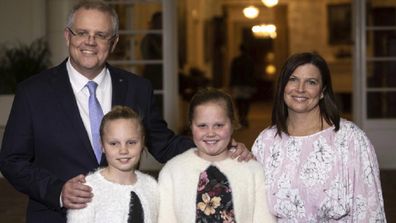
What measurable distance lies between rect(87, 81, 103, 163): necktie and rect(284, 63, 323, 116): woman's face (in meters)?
0.76

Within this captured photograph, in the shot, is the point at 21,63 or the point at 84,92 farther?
the point at 21,63

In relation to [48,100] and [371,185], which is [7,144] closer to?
[48,100]

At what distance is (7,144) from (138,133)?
54 cm

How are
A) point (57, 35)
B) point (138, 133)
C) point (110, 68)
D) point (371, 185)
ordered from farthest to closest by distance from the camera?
point (57, 35) < point (110, 68) < point (371, 185) < point (138, 133)

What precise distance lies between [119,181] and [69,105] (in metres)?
0.41

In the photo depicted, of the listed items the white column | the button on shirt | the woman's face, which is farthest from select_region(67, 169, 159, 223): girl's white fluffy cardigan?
the white column

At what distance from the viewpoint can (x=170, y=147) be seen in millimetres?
3312

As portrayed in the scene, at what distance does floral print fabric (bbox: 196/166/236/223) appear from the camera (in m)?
2.84

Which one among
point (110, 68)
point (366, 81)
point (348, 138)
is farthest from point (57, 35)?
point (348, 138)

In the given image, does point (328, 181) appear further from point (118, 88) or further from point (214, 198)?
point (118, 88)

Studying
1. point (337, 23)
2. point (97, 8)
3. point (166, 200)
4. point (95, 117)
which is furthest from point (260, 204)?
point (337, 23)

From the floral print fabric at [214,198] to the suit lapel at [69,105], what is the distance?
0.46 m

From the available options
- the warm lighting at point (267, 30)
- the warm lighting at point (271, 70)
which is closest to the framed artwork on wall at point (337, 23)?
the warm lighting at point (267, 30)

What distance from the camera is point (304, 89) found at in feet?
9.97
